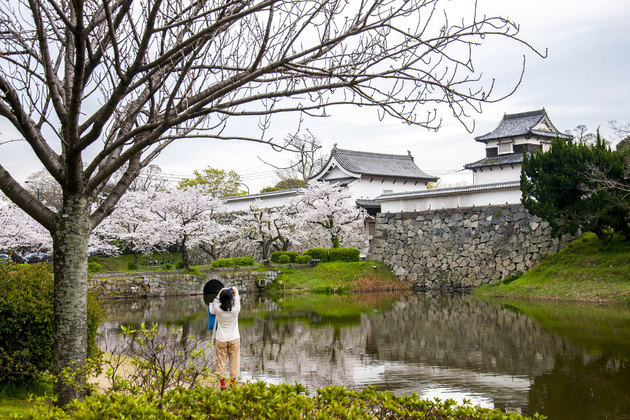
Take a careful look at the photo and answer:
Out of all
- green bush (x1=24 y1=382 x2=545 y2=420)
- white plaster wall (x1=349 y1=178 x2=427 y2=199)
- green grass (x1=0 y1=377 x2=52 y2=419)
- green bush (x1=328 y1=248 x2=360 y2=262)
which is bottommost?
green grass (x1=0 y1=377 x2=52 y2=419)

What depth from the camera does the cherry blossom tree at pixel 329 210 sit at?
2922 centimetres

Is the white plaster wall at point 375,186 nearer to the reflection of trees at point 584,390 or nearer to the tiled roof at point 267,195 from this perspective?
the tiled roof at point 267,195

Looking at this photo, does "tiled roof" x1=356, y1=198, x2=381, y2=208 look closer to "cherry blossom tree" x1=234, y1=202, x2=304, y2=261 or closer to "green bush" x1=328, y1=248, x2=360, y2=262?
"cherry blossom tree" x1=234, y1=202, x2=304, y2=261

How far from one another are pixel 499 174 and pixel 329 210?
10036mm

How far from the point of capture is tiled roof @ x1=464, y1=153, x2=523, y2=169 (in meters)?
30.4

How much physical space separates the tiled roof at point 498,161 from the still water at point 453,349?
1342cm

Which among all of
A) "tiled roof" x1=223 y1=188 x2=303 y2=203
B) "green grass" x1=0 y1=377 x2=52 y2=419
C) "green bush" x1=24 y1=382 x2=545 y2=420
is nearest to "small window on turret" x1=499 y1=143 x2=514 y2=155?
"tiled roof" x1=223 y1=188 x2=303 y2=203

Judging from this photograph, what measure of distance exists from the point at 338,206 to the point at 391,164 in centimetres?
843

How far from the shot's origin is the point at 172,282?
24125 mm

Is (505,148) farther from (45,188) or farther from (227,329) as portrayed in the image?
(45,188)

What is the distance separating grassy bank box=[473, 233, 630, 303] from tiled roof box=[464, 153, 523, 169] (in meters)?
9.35

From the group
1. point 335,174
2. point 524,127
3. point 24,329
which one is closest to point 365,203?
point 335,174

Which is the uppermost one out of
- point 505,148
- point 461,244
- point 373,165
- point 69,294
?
point 505,148

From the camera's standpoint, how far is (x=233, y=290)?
730 cm
